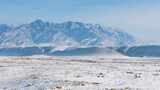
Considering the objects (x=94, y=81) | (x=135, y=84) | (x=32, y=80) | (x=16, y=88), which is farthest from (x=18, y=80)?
(x=135, y=84)

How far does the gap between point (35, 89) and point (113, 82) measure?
8.20 metres

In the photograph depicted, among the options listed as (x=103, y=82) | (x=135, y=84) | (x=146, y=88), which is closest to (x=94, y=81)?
(x=103, y=82)

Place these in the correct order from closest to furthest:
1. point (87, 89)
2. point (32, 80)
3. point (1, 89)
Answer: point (87, 89) → point (1, 89) → point (32, 80)

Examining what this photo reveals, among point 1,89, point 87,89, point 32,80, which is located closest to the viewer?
point 87,89

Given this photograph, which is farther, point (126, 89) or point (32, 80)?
point (32, 80)

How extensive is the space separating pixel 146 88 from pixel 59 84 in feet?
23.0

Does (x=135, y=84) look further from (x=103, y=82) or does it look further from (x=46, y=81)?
(x=46, y=81)

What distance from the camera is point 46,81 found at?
38188mm

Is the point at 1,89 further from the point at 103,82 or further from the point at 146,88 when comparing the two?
the point at 146,88

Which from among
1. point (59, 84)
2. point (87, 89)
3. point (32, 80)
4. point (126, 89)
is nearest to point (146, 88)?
point (126, 89)

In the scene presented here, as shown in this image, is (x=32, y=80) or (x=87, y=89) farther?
(x=32, y=80)

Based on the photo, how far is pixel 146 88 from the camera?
35.0 metres

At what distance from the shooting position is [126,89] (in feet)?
113

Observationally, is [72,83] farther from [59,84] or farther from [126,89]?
[126,89]
